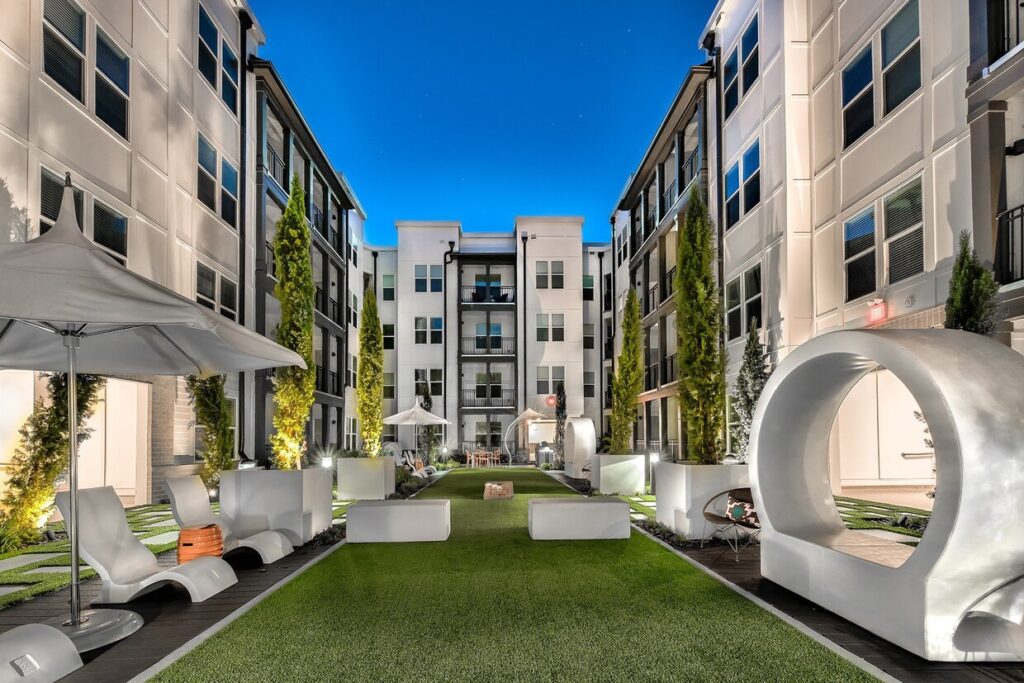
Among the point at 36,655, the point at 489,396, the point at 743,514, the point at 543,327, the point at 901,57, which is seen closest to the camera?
the point at 36,655

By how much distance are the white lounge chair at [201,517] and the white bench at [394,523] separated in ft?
3.63

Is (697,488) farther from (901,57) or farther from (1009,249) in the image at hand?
(901,57)

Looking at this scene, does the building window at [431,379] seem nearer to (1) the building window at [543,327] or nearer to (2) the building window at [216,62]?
(1) the building window at [543,327]

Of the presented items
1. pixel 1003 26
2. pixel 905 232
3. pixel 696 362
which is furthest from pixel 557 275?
pixel 1003 26

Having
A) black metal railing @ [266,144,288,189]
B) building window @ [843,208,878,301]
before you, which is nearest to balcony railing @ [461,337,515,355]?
black metal railing @ [266,144,288,189]

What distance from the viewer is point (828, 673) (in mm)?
4480

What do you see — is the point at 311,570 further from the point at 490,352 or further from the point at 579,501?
the point at 490,352

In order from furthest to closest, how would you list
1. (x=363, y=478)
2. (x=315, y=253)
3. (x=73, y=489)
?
(x=315, y=253) < (x=363, y=478) < (x=73, y=489)

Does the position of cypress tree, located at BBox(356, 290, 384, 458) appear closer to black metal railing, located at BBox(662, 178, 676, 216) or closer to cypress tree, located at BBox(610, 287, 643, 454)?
cypress tree, located at BBox(610, 287, 643, 454)

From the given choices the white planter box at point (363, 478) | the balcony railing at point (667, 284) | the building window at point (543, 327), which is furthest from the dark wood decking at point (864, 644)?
the building window at point (543, 327)

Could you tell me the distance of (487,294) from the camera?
37969 millimetres

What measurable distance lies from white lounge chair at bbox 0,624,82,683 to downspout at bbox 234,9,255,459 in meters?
15.2

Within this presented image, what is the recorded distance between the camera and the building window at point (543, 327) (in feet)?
121

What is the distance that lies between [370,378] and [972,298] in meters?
13.6
